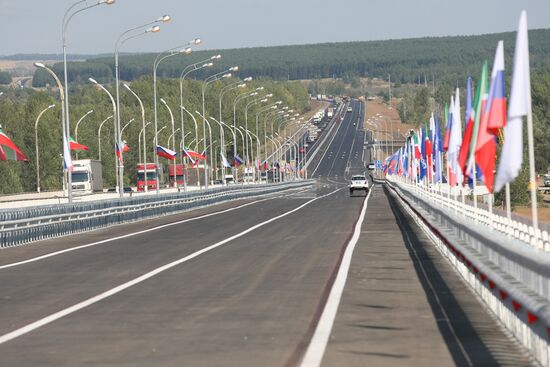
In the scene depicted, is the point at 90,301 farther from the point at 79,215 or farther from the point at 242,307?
the point at 79,215

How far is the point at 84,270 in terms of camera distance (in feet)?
88.7

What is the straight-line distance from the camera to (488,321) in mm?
16766

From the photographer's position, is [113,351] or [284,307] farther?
[284,307]

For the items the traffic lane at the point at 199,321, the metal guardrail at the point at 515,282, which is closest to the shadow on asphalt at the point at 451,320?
the metal guardrail at the point at 515,282

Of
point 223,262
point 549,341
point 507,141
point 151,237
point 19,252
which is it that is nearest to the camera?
point 549,341

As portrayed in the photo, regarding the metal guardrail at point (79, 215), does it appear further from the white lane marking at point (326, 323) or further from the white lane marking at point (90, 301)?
the white lane marking at point (326, 323)

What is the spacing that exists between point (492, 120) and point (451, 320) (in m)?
2.92

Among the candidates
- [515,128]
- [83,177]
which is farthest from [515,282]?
[83,177]

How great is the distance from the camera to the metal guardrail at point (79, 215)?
39.9 meters

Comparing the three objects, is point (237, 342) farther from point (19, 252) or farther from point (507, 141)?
point (19, 252)

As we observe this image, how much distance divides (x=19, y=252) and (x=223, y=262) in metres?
8.49

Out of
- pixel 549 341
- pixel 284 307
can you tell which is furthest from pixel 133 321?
pixel 549 341

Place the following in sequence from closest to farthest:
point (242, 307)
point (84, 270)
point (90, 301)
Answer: point (242, 307)
point (90, 301)
point (84, 270)

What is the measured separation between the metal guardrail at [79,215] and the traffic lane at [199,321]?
38.9 ft
